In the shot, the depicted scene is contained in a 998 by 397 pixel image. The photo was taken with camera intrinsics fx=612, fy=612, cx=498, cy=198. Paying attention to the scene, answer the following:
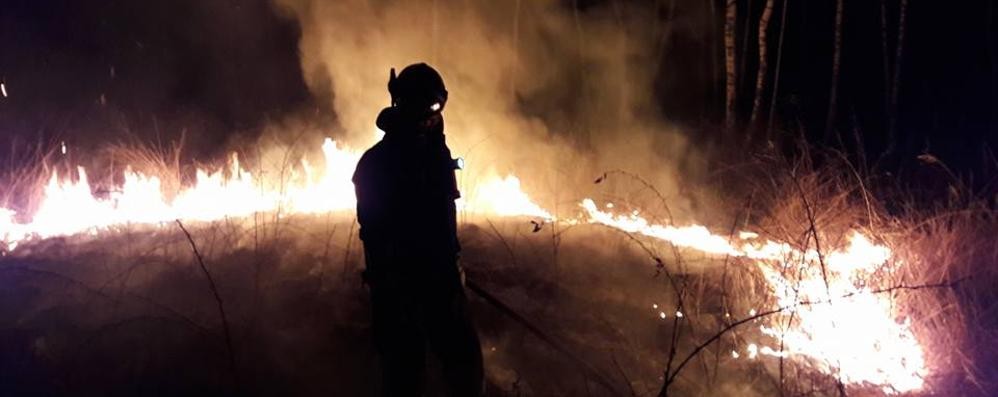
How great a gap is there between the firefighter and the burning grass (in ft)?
3.71

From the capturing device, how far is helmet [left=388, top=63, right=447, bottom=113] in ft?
11.0

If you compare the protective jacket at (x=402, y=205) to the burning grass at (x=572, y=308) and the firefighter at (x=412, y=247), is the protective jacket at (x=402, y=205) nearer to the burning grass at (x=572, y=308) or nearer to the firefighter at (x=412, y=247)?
the firefighter at (x=412, y=247)

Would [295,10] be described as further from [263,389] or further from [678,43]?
[263,389]

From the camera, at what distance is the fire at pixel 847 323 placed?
188 inches

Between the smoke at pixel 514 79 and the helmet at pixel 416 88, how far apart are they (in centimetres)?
826

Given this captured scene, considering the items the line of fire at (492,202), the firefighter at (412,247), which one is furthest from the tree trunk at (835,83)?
the firefighter at (412,247)

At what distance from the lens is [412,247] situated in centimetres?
340

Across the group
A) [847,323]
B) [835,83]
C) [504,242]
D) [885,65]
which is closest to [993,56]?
[885,65]

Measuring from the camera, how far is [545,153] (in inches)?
503

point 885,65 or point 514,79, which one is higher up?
point 885,65

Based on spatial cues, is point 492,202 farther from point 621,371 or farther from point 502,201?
point 621,371

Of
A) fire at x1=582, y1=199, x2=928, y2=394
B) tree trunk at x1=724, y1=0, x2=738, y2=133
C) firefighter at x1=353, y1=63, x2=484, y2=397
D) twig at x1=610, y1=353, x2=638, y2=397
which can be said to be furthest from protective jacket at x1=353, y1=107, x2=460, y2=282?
tree trunk at x1=724, y1=0, x2=738, y2=133

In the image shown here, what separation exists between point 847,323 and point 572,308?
2.42 meters

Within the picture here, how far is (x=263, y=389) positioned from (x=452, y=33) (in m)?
9.76
